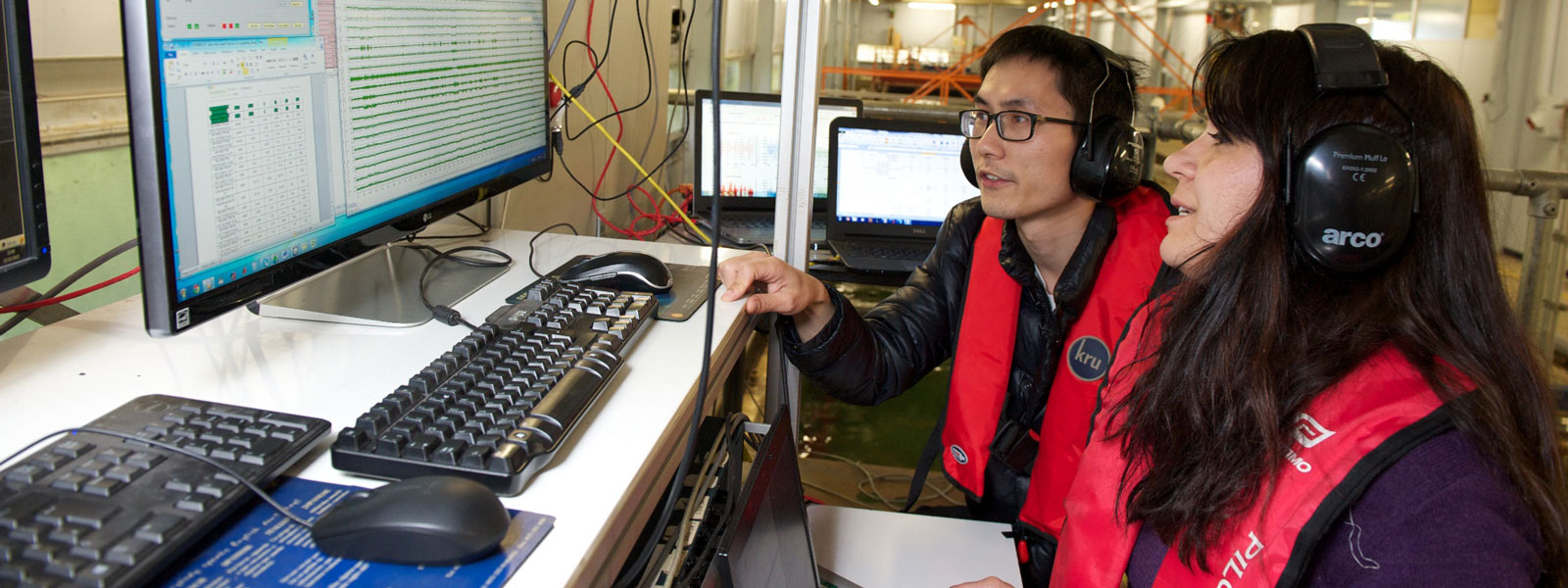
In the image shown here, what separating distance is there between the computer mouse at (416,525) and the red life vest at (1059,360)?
41.1 inches

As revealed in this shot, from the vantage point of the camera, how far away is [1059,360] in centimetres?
149

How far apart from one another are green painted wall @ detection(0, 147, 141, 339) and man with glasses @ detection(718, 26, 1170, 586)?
2.86 ft

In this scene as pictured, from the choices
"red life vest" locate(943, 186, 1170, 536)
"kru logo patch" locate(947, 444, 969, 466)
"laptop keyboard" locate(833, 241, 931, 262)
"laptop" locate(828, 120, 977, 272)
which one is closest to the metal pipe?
"laptop" locate(828, 120, 977, 272)

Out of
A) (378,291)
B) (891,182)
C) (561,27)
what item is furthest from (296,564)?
(891,182)

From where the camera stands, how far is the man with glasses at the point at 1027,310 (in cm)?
143

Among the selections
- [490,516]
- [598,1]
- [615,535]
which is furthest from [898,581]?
[598,1]

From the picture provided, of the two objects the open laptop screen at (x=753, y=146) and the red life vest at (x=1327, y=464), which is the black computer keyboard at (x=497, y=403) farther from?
the open laptop screen at (x=753, y=146)

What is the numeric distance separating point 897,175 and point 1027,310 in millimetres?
1090

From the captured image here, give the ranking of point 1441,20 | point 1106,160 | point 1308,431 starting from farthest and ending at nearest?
point 1441,20, point 1106,160, point 1308,431

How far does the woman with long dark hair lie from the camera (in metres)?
0.73

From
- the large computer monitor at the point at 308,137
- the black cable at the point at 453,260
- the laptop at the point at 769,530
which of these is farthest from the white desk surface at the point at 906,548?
the large computer monitor at the point at 308,137

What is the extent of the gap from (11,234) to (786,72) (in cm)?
82

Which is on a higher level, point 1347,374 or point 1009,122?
point 1009,122

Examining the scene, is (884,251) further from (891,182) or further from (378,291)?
(378,291)
